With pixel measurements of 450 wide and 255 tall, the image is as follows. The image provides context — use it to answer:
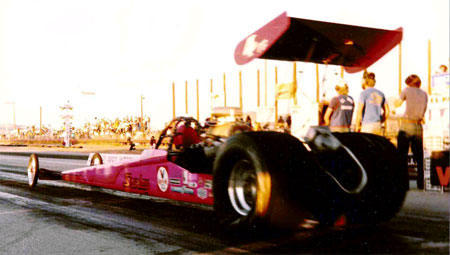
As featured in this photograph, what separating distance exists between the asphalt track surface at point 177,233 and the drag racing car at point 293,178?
21 cm

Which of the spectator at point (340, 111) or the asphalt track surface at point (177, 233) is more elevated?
the spectator at point (340, 111)

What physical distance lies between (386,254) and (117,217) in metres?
3.19

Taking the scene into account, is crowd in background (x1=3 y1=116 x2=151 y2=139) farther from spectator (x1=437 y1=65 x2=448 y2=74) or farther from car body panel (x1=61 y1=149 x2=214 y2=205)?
spectator (x1=437 y1=65 x2=448 y2=74)

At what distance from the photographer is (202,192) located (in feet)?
16.7

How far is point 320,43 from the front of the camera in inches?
185

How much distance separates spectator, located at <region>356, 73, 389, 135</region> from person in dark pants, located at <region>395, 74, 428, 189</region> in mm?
848

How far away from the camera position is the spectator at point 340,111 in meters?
5.12

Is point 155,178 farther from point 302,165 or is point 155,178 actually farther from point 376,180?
point 376,180

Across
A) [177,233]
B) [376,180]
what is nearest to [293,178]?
[376,180]

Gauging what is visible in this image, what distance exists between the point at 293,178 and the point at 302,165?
0.48 ft

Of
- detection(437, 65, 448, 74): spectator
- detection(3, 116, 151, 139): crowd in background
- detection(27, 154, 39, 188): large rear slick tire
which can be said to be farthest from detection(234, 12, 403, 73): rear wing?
detection(27, 154, 39, 188): large rear slick tire

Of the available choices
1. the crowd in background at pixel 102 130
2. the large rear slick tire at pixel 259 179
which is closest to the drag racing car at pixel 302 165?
the large rear slick tire at pixel 259 179

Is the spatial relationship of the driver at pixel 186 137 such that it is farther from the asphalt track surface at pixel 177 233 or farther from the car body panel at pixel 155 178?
the asphalt track surface at pixel 177 233

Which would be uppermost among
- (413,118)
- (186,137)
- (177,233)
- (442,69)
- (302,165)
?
(442,69)
